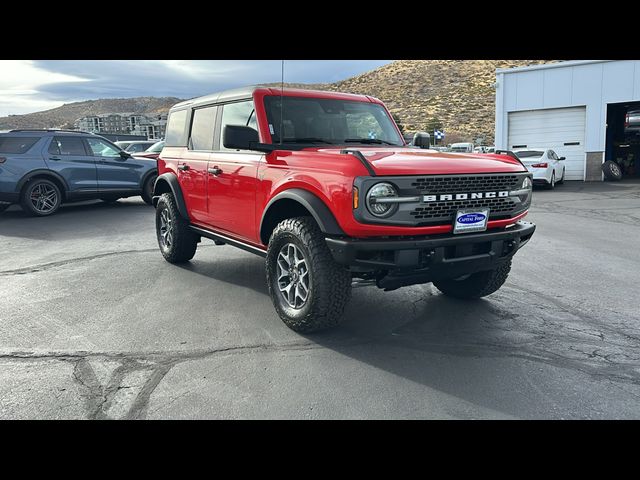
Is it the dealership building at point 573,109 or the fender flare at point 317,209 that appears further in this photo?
the dealership building at point 573,109

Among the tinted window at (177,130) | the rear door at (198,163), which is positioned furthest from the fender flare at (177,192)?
the tinted window at (177,130)

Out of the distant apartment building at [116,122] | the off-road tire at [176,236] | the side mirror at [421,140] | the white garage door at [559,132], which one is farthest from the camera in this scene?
the distant apartment building at [116,122]

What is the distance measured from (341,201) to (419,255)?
674mm

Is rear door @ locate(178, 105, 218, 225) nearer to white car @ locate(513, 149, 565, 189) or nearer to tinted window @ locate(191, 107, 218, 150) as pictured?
tinted window @ locate(191, 107, 218, 150)

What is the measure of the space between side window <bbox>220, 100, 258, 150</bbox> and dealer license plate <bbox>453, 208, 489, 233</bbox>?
2122 mm

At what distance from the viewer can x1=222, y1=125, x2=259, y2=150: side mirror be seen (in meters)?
4.57

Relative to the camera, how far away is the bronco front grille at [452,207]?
388 centimetres

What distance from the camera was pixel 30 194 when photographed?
11.6 meters

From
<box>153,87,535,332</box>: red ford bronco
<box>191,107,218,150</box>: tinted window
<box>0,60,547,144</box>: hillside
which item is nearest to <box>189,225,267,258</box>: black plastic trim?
<box>153,87,535,332</box>: red ford bronco

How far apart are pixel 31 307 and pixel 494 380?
429 cm

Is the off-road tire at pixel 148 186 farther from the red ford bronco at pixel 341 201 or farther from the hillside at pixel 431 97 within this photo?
the hillside at pixel 431 97

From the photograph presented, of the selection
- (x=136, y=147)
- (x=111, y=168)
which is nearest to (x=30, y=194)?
(x=111, y=168)

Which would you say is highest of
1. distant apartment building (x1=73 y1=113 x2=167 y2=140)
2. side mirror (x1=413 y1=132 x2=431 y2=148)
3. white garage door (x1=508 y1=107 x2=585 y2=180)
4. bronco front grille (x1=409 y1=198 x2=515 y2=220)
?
distant apartment building (x1=73 y1=113 x2=167 y2=140)

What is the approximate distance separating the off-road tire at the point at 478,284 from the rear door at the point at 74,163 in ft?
32.1
